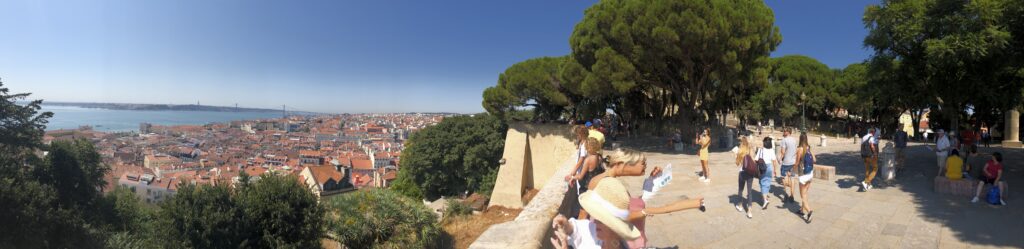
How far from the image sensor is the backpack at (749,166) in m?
5.18

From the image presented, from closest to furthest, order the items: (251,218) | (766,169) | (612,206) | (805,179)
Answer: (612,206)
(805,179)
(766,169)
(251,218)

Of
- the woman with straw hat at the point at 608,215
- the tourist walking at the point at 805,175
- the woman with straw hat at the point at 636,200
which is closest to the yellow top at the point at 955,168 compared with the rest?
the tourist walking at the point at 805,175

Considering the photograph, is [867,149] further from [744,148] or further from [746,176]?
[746,176]

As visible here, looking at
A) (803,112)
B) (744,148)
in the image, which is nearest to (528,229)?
(744,148)

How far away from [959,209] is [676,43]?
8.26 m

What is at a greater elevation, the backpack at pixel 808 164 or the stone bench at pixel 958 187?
the backpack at pixel 808 164

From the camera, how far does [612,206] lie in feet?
6.19

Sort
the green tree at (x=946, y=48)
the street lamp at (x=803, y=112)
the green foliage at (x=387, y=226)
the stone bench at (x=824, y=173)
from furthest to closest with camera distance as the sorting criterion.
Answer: the street lamp at (x=803, y=112) < the green foliage at (x=387, y=226) < the stone bench at (x=824, y=173) < the green tree at (x=946, y=48)

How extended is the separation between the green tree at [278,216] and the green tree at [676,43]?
9609 millimetres

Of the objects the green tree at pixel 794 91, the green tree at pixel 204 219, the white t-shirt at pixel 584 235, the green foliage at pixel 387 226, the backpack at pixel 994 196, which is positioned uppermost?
the green tree at pixel 794 91

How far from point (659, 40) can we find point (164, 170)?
6410 centimetres

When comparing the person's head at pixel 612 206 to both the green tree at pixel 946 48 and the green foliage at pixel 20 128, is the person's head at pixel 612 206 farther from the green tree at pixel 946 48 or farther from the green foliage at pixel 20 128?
the green foliage at pixel 20 128

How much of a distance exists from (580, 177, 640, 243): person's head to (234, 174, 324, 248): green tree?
1236 centimetres

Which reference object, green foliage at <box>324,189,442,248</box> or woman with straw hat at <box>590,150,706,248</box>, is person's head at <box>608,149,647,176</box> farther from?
green foliage at <box>324,189,442,248</box>
